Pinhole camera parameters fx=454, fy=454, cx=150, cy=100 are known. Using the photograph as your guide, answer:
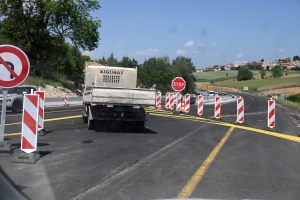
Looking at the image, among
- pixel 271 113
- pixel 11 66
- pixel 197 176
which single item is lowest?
pixel 197 176

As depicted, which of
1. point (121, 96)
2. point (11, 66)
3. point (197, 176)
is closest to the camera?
point (197, 176)

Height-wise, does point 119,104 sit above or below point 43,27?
below

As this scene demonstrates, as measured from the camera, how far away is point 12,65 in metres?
9.78

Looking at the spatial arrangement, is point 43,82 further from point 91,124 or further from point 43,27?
point 91,124

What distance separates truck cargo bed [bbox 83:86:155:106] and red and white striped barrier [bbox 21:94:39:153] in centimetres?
541

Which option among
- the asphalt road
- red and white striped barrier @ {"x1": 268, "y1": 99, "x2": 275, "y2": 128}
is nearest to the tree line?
red and white striped barrier @ {"x1": 268, "y1": 99, "x2": 275, "y2": 128}

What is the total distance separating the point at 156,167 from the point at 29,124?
3089 mm

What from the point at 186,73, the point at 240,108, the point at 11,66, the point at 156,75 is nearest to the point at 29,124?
the point at 11,66

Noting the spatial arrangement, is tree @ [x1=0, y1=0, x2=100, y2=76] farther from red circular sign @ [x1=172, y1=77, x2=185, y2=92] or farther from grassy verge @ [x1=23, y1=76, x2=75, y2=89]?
red circular sign @ [x1=172, y1=77, x2=185, y2=92]

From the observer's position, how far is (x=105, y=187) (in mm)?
7648

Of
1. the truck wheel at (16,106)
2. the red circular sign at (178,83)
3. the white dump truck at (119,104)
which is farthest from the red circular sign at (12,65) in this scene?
the red circular sign at (178,83)

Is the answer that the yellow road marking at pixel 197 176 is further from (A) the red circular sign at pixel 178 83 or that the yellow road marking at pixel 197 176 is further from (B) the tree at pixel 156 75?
(B) the tree at pixel 156 75

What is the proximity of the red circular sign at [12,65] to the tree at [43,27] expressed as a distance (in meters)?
44.1

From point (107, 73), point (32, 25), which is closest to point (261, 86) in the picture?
point (32, 25)
